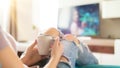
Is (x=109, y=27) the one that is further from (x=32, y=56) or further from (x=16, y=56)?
(x=16, y=56)

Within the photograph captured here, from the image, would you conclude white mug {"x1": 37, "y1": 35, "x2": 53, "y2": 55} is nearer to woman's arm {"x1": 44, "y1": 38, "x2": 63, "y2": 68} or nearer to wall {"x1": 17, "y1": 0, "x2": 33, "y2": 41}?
woman's arm {"x1": 44, "y1": 38, "x2": 63, "y2": 68}

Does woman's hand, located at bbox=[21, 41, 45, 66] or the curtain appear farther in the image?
the curtain

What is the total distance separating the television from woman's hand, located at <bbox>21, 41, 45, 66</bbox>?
1925mm

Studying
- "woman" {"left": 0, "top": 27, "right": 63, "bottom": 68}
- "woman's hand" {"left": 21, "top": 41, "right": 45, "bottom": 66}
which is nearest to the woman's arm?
"woman" {"left": 0, "top": 27, "right": 63, "bottom": 68}

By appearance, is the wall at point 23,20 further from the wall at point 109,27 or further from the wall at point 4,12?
the wall at point 109,27

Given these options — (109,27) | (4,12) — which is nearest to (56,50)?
(4,12)

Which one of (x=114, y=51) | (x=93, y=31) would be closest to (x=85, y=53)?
(x=114, y=51)

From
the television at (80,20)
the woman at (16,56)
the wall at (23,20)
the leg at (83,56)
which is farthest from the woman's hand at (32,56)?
the television at (80,20)

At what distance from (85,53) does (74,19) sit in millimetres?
2010

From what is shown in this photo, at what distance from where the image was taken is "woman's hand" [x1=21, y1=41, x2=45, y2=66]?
55.0 inches

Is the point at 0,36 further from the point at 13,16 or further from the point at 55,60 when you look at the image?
the point at 13,16

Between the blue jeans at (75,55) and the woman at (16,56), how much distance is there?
0.09 m

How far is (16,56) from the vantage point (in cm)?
96

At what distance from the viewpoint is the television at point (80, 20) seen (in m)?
3.21
